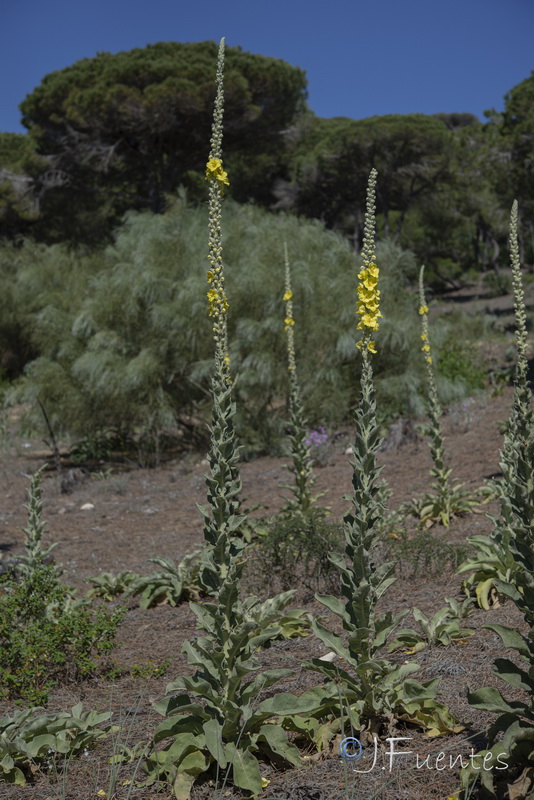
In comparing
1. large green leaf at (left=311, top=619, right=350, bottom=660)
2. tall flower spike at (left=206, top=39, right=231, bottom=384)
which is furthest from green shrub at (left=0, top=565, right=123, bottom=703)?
tall flower spike at (left=206, top=39, right=231, bottom=384)

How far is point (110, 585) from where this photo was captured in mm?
5238

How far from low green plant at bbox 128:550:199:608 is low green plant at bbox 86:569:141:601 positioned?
0.64 ft

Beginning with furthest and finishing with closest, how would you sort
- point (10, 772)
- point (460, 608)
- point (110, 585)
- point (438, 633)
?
point (110, 585), point (460, 608), point (438, 633), point (10, 772)

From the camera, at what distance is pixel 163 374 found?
10.1m

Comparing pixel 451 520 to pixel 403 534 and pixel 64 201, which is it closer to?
pixel 403 534

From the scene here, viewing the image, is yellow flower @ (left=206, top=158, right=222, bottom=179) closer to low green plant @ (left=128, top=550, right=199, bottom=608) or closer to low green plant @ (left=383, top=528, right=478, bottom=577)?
low green plant @ (left=383, top=528, right=478, bottom=577)

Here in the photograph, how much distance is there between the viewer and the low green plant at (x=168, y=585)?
16.0 ft

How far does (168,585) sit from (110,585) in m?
0.54

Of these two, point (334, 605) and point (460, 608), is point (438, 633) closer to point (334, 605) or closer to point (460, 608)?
point (460, 608)

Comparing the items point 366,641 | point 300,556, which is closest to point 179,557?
point 300,556

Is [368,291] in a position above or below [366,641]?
above

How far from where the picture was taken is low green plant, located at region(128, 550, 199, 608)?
16.0 ft

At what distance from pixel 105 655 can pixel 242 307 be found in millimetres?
6850

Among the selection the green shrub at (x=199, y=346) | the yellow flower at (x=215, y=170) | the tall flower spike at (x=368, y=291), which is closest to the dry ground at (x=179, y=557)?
the green shrub at (x=199, y=346)
